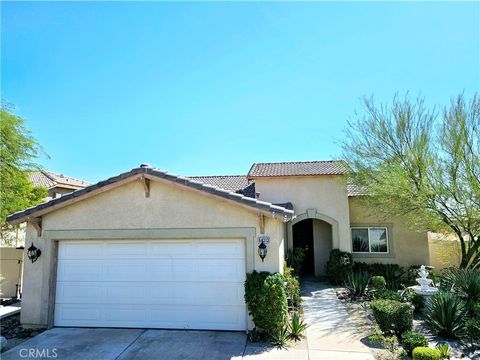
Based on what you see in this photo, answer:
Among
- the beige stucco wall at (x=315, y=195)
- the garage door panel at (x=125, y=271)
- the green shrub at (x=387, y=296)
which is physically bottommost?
the green shrub at (x=387, y=296)

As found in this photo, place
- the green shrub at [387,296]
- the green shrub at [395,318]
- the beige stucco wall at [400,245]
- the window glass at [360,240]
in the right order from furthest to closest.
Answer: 1. the window glass at [360,240]
2. the beige stucco wall at [400,245]
3. the green shrub at [387,296]
4. the green shrub at [395,318]

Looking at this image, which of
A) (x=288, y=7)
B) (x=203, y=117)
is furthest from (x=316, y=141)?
(x=288, y=7)

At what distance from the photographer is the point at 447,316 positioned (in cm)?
847

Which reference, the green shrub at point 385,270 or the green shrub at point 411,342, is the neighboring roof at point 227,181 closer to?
the green shrub at point 385,270

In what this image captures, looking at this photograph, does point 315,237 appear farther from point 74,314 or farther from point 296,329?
point 74,314

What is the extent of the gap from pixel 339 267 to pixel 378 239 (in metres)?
3.90

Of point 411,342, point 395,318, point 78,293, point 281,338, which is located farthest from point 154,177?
point 411,342

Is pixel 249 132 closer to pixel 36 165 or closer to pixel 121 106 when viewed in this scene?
pixel 121 106

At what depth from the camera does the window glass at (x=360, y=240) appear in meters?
18.7

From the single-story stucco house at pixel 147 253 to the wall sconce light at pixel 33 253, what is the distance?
13cm

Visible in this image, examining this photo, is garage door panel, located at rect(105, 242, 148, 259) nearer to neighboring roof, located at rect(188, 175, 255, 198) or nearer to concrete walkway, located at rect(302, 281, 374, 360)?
concrete walkway, located at rect(302, 281, 374, 360)

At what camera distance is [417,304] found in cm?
1091

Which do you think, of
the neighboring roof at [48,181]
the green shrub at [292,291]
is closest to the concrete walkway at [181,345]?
the green shrub at [292,291]

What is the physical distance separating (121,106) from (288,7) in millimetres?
8866
